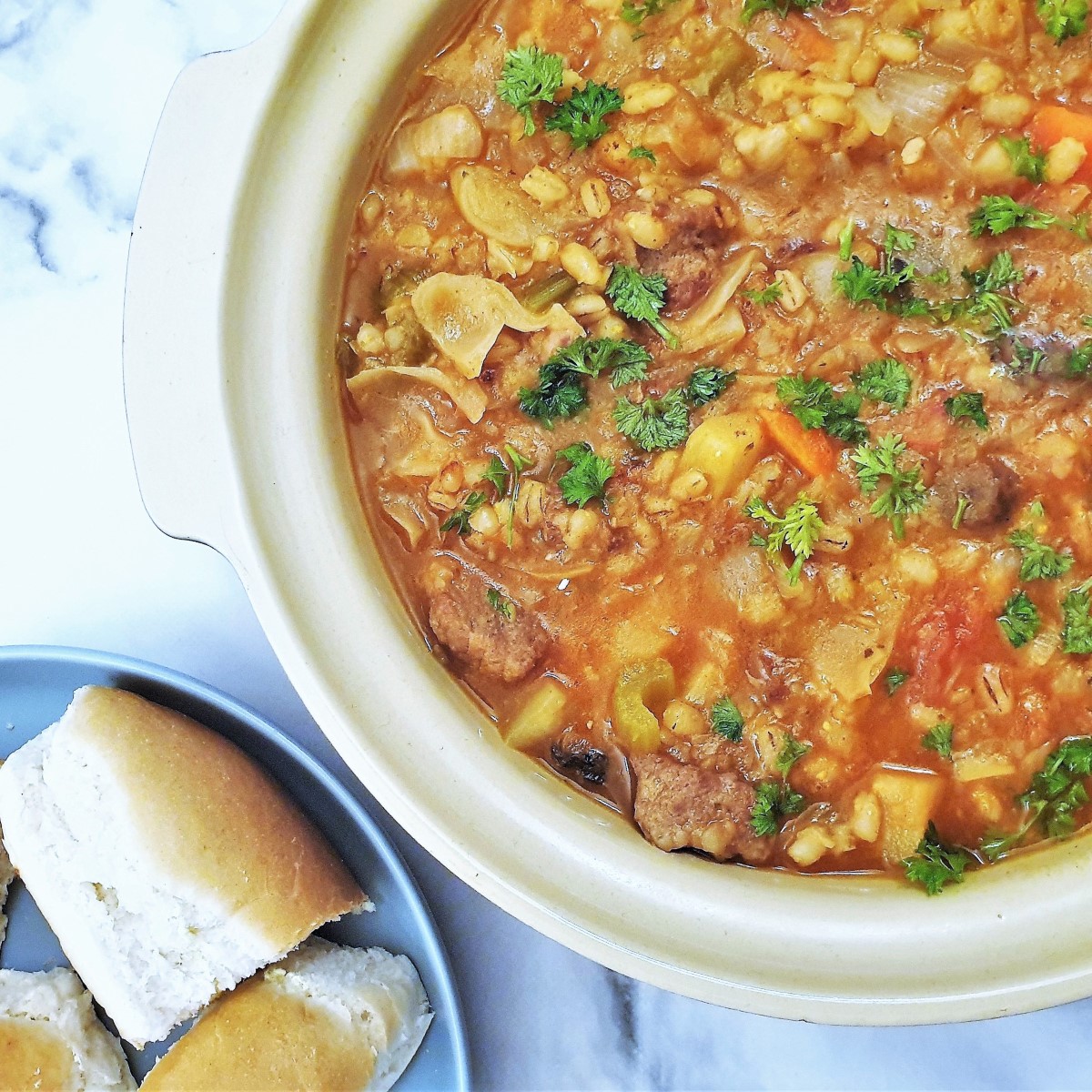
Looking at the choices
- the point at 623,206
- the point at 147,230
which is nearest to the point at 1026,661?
the point at 623,206

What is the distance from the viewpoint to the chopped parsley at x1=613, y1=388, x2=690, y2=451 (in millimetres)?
2963

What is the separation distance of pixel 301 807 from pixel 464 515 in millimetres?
1253

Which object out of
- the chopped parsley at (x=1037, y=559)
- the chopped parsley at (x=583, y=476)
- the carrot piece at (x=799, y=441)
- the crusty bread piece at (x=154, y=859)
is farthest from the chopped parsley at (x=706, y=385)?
the crusty bread piece at (x=154, y=859)

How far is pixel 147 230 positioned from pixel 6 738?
1.84m

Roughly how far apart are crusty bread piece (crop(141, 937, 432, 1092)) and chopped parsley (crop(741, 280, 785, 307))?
2.36m

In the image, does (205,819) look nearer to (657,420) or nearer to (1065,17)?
(657,420)

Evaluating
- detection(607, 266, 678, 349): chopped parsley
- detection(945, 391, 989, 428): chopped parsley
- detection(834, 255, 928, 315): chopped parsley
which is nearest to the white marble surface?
detection(607, 266, 678, 349): chopped parsley

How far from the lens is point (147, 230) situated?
2898 millimetres

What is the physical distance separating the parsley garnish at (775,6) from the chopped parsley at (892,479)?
3.87 feet

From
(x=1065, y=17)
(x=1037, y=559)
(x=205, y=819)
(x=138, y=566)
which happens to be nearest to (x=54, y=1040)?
(x=205, y=819)

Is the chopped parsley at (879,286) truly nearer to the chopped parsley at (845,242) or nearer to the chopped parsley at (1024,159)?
the chopped parsley at (845,242)

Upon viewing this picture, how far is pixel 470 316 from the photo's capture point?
9.73ft

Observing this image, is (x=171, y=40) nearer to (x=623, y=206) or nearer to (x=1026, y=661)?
(x=623, y=206)

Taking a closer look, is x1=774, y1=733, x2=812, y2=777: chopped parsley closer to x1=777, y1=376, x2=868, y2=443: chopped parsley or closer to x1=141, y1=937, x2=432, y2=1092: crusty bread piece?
x1=777, y1=376, x2=868, y2=443: chopped parsley
